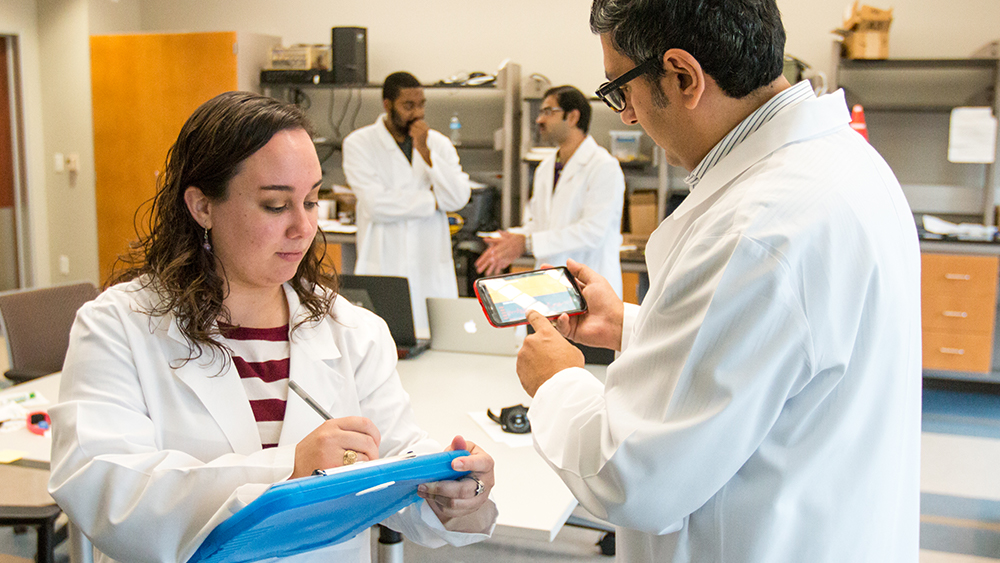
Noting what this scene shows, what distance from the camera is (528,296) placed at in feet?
4.92

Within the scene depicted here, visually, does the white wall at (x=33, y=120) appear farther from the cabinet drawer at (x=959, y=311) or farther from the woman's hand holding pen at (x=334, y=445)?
the cabinet drawer at (x=959, y=311)

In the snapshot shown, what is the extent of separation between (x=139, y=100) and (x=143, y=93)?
0.20 ft

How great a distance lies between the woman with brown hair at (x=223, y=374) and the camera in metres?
1.04

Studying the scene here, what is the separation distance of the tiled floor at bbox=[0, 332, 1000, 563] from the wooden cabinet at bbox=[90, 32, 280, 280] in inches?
127

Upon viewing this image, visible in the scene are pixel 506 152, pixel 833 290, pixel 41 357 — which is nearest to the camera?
pixel 833 290

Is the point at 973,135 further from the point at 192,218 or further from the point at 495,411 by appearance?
the point at 192,218

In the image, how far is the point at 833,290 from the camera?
2.67 ft

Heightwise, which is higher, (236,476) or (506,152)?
(506,152)

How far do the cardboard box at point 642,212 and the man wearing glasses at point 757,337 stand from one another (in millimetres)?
3908

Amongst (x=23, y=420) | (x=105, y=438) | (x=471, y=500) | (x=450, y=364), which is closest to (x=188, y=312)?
(x=105, y=438)

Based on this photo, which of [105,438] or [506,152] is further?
[506,152]

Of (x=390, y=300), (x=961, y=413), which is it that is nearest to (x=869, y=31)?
(x=961, y=413)

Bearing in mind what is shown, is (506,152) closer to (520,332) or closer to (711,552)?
(520,332)

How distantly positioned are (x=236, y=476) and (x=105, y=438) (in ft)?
0.60
